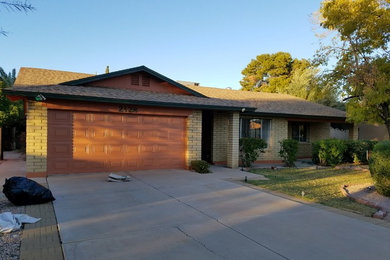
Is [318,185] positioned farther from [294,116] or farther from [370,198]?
[294,116]

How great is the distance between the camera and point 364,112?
44.4 feet

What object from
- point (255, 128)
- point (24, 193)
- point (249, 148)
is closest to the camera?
point (24, 193)

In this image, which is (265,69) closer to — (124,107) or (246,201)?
(124,107)

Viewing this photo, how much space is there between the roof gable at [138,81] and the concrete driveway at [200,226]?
4580 mm

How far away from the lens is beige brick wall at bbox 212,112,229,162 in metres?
14.7

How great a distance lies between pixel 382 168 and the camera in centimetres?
755

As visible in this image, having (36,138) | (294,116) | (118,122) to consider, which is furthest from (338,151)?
(36,138)

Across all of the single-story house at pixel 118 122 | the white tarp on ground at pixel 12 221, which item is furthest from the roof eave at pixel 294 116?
the white tarp on ground at pixel 12 221

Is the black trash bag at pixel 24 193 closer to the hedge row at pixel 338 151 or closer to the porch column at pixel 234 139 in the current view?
the porch column at pixel 234 139

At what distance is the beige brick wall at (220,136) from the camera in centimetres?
1466

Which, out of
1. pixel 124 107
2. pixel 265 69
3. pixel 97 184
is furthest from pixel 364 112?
pixel 265 69

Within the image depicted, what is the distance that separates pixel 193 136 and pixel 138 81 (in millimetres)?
3301

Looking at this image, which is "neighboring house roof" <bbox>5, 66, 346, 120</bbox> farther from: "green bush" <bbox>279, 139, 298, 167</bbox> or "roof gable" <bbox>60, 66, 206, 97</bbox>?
"green bush" <bbox>279, 139, 298, 167</bbox>

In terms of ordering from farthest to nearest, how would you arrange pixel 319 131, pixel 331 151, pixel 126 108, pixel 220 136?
pixel 319 131
pixel 220 136
pixel 331 151
pixel 126 108
